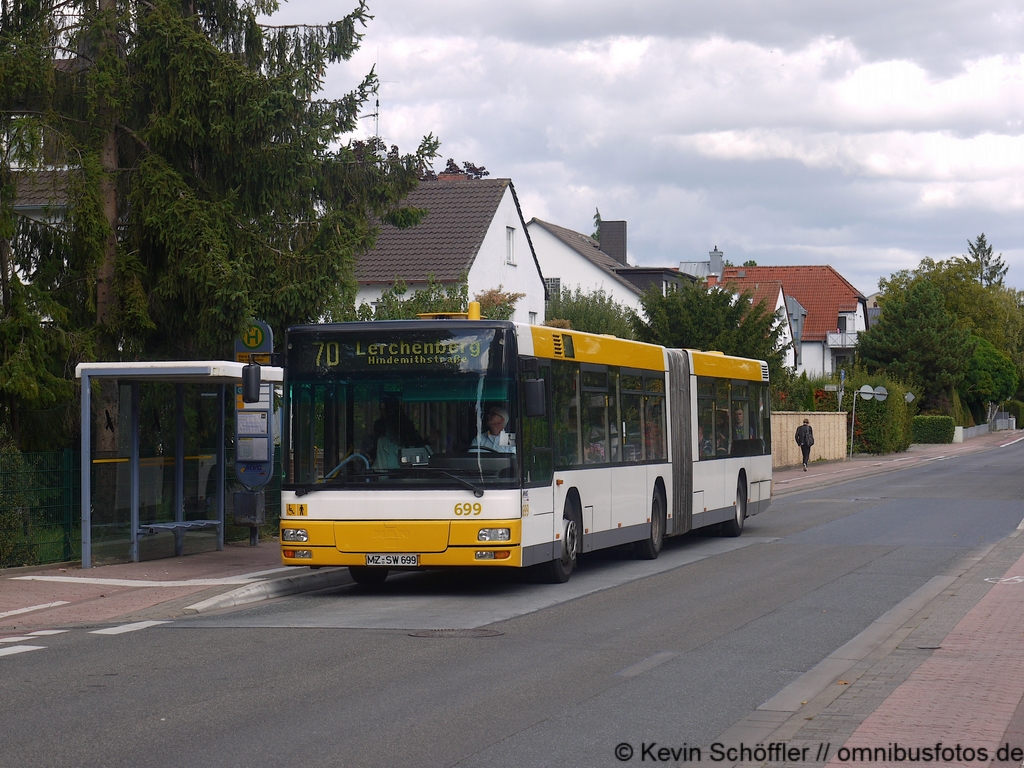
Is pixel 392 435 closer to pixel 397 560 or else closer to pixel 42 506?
pixel 397 560

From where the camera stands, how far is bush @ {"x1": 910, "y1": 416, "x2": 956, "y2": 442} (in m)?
80.4

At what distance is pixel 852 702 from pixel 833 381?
180 ft

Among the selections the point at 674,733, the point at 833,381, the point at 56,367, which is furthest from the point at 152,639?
the point at 833,381

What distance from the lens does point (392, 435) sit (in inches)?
545

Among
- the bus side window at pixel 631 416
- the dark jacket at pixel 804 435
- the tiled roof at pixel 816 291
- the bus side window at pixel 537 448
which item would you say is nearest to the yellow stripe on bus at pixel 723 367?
the bus side window at pixel 631 416

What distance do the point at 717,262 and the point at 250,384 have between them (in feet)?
266

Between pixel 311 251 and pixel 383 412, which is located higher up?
pixel 311 251

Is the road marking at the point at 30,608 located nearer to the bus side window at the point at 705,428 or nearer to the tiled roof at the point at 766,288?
the bus side window at the point at 705,428

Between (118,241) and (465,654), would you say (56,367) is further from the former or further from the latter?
(465,654)

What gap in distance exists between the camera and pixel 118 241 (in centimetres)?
1859

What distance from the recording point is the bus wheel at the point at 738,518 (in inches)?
873

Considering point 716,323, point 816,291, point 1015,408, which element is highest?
point 816,291

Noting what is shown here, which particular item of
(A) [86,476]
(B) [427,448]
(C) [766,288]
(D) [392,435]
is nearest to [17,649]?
(D) [392,435]

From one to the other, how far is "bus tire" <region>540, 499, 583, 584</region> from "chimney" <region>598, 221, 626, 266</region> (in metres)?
64.0
